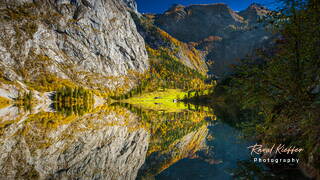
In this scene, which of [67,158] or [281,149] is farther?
[67,158]

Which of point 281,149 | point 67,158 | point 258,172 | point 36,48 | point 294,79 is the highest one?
point 36,48

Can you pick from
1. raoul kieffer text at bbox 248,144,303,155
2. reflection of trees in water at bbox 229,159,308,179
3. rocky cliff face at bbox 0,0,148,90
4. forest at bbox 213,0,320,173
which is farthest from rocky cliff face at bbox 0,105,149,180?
rocky cliff face at bbox 0,0,148,90

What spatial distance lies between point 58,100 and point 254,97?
143 meters

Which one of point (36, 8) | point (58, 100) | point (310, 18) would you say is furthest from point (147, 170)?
point (36, 8)

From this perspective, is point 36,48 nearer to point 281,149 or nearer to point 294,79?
point 281,149

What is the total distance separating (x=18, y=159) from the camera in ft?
55.8

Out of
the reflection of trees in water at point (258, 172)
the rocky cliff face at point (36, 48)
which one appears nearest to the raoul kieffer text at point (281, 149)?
the reflection of trees in water at point (258, 172)

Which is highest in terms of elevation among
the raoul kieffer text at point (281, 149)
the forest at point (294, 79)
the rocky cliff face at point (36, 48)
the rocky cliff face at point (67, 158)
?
the rocky cliff face at point (36, 48)

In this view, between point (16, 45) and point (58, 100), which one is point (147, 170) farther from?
point (16, 45)

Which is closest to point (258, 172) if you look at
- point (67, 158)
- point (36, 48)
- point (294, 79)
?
point (294, 79)

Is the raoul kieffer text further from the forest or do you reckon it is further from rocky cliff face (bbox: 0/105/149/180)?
rocky cliff face (bbox: 0/105/149/180)

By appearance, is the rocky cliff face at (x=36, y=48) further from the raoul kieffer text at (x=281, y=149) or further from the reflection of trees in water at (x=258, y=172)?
the raoul kieffer text at (x=281, y=149)

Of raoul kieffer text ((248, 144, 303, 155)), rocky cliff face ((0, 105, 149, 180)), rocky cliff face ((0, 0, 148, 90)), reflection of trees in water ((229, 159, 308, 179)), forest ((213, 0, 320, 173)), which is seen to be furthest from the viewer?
rocky cliff face ((0, 0, 148, 90))

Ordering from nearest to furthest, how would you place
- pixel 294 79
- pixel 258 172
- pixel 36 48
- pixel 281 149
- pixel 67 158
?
pixel 294 79 → pixel 258 172 → pixel 281 149 → pixel 67 158 → pixel 36 48
